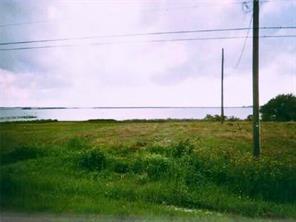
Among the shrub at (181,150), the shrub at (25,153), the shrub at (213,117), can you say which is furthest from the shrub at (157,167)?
the shrub at (213,117)

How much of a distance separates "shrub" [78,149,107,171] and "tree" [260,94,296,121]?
28.8 meters

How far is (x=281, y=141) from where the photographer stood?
2244 cm

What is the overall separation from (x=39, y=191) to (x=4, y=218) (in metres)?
2.36

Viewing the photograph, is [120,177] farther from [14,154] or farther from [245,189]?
[14,154]

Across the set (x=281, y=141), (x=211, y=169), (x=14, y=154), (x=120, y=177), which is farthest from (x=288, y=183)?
(x=281, y=141)

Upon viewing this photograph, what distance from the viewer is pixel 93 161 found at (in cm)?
1428

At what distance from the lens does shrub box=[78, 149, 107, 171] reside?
46.5 ft

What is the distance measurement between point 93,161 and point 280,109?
30.2 metres

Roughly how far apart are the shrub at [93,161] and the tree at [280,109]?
28.8 m

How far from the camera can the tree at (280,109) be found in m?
40.7

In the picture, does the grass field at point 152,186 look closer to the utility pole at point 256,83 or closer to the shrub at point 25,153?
the utility pole at point 256,83

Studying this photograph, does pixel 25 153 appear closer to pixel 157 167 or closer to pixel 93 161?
pixel 93 161

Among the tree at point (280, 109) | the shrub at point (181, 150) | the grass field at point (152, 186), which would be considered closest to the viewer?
the grass field at point (152, 186)

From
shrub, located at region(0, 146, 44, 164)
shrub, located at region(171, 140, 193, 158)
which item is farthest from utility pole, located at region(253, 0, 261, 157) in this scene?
shrub, located at region(0, 146, 44, 164)
